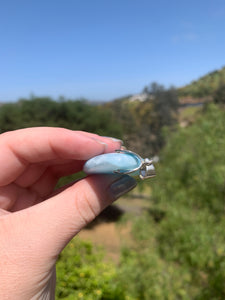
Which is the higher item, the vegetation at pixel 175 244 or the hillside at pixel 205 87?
the hillside at pixel 205 87

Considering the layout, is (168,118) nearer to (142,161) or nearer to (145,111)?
(145,111)

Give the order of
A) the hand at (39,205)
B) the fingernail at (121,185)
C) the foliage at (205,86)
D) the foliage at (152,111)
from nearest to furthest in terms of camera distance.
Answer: the hand at (39,205)
the fingernail at (121,185)
the foliage at (205,86)
the foliage at (152,111)

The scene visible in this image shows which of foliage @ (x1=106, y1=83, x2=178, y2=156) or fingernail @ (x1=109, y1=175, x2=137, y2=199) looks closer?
fingernail @ (x1=109, y1=175, x2=137, y2=199)

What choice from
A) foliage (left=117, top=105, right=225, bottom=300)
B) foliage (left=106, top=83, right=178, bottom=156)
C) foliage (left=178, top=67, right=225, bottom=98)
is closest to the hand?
foliage (left=117, top=105, right=225, bottom=300)

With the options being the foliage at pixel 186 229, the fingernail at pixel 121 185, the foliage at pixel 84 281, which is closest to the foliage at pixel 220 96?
the foliage at pixel 186 229

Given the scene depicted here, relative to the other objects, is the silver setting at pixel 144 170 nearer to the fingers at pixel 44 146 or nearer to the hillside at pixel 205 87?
the fingers at pixel 44 146

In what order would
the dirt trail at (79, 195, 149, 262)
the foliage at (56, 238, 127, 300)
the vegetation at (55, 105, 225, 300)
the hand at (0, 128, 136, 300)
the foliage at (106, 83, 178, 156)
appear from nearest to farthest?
the hand at (0, 128, 136, 300) < the foliage at (56, 238, 127, 300) < the vegetation at (55, 105, 225, 300) < the dirt trail at (79, 195, 149, 262) < the foliage at (106, 83, 178, 156)

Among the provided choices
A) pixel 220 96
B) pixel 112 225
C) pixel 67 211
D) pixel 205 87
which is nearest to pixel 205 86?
pixel 205 87

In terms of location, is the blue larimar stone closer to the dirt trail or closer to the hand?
the hand
